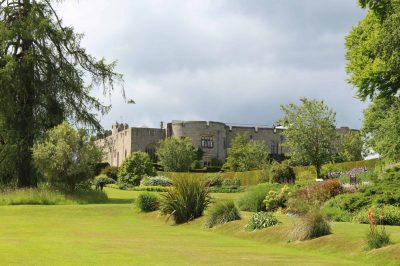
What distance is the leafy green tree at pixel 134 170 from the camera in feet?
177

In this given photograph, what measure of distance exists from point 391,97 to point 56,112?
20.0 meters

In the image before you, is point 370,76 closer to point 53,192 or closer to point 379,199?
point 379,199

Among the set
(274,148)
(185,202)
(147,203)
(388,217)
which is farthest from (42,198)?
(274,148)

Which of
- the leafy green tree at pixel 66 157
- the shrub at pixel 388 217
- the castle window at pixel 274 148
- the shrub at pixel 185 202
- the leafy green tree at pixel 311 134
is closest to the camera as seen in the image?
the shrub at pixel 388 217

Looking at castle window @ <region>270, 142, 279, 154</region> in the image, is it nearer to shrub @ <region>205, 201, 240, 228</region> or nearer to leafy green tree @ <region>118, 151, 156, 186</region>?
leafy green tree @ <region>118, 151, 156, 186</region>

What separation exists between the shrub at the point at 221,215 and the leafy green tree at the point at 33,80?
16.6 meters

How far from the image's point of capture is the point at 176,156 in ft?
225

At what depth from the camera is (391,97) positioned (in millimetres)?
34438

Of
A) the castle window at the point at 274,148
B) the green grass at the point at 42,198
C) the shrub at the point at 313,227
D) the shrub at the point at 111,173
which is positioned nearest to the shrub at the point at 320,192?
the shrub at the point at 313,227

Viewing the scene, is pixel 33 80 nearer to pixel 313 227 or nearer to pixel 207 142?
pixel 313 227

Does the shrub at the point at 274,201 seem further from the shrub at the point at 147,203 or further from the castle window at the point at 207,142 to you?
the castle window at the point at 207,142

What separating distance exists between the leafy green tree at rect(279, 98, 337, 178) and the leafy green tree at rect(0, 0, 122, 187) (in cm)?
1811

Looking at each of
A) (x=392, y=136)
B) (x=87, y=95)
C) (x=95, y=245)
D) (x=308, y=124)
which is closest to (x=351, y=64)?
Answer: (x=392, y=136)

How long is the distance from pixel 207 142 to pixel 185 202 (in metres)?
59.2
